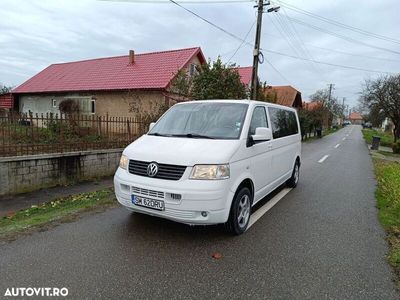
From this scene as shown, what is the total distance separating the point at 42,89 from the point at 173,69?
42.6 ft

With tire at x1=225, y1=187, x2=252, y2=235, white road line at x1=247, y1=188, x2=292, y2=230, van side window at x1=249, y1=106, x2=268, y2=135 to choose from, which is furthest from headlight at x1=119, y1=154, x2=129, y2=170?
white road line at x1=247, y1=188, x2=292, y2=230

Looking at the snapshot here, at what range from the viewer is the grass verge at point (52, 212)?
4652 mm

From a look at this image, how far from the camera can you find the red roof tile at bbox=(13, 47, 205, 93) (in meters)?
20.6

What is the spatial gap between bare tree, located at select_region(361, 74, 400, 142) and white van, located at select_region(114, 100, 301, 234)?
27.7 m

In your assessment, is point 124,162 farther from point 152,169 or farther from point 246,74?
point 246,74

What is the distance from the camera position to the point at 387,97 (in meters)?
28.5

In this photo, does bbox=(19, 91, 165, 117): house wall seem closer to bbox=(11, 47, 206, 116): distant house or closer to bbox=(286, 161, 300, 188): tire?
bbox=(11, 47, 206, 116): distant house

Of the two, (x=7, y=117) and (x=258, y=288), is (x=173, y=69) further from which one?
(x=258, y=288)

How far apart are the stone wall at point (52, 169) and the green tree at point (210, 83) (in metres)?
5.85

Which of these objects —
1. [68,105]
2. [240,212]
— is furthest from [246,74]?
[240,212]

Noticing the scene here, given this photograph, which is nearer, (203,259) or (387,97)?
(203,259)

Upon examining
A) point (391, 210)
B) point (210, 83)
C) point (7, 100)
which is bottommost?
point (391, 210)

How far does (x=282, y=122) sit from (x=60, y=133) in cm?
563

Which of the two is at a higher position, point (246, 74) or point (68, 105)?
point (246, 74)
